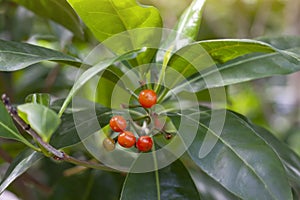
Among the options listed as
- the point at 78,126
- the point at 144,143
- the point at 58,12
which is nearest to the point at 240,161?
the point at 144,143

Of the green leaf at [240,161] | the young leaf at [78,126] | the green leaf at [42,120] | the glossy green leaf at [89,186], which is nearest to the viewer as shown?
the green leaf at [42,120]

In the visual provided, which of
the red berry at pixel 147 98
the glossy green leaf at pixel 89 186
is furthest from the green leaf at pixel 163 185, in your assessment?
the glossy green leaf at pixel 89 186

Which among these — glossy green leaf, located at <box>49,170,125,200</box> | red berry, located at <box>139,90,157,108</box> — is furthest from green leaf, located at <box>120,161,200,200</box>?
glossy green leaf, located at <box>49,170,125,200</box>

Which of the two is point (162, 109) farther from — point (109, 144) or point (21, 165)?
point (21, 165)

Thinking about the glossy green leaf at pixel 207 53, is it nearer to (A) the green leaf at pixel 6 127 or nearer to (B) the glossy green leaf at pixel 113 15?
(B) the glossy green leaf at pixel 113 15

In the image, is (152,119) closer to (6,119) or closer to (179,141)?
(179,141)

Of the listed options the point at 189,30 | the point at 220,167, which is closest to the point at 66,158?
the point at 220,167

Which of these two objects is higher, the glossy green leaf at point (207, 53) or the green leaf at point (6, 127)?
the glossy green leaf at point (207, 53)
